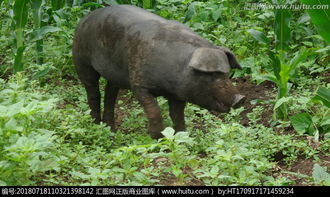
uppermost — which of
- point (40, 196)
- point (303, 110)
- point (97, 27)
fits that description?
point (97, 27)

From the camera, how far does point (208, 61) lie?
5.36 m

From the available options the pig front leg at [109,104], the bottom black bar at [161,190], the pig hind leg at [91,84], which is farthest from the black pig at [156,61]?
the bottom black bar at [161,190]

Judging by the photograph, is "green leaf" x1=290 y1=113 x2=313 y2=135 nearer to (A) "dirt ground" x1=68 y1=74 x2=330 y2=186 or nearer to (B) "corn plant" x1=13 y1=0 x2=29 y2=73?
(A) "dirt ground" x1=68 y1=74 x2=330 y2=186

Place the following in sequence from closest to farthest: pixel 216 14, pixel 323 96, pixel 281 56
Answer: pixel 323 96 → pixel 281 56 → pixel 216 14

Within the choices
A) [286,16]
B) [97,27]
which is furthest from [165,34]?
[286,16]

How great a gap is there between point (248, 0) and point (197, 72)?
4553 millimetres

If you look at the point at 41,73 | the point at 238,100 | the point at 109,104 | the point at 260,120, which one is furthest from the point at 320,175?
the point at 41,73

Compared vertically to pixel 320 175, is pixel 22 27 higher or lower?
higher

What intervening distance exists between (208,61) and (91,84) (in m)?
1.99

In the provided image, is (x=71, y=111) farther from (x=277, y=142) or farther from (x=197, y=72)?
(x=277, y=142)

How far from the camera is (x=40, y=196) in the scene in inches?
149

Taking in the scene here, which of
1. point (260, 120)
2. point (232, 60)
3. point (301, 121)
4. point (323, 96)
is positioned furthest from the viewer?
point (260, 120)

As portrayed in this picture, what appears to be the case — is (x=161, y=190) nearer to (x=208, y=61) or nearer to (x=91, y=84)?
(x=208, y=61)

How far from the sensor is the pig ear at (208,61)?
5.34 meters
